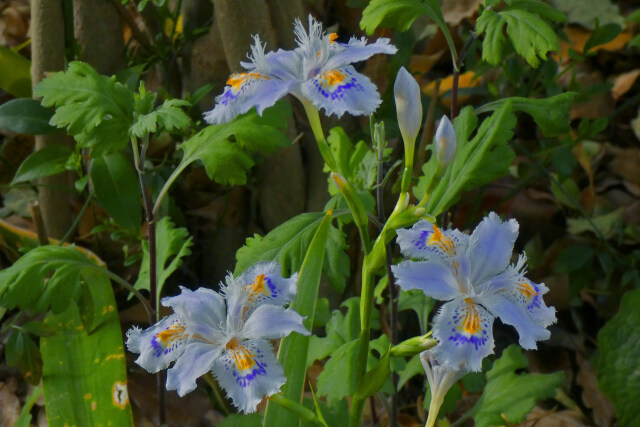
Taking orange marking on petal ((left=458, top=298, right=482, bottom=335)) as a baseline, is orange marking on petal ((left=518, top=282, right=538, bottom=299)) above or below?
below

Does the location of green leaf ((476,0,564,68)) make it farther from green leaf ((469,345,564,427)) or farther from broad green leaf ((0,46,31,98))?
broad green leaf ((0,46,31,98))

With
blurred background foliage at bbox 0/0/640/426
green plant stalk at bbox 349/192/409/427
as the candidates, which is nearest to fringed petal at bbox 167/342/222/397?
green plant stalk at bbox 349/192/409/427

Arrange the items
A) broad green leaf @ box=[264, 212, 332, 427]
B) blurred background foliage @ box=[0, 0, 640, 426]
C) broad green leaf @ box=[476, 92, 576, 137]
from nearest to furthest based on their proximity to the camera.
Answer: broad green leaf @ box=[264, 212, 332, 427] → broad green leaf @ box=[476, 92, 576, 137] → blurred background foliage @ box=[0, 0, 640, 426]

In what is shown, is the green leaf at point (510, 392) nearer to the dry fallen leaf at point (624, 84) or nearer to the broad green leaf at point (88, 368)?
the broad green leaf at point (88, 368)

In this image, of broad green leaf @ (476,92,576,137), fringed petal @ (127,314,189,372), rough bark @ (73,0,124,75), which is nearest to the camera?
fringed petal @ (127,314,189,372)

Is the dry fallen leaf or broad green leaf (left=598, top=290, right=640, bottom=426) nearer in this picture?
broad green leaf (left=598, top=290, right=640, bottom=426)

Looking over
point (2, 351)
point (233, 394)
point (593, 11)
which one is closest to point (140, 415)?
point (2, 351)

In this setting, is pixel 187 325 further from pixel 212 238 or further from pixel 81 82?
pixel 212 238

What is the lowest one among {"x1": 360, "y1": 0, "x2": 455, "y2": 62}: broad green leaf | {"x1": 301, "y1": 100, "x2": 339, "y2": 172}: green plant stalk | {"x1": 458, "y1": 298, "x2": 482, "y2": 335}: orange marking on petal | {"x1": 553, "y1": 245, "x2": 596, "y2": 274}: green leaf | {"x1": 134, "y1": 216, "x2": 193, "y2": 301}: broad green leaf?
{"x1": 553, "y1": 245, "x2": 596, "y2": 274}: green leaf
